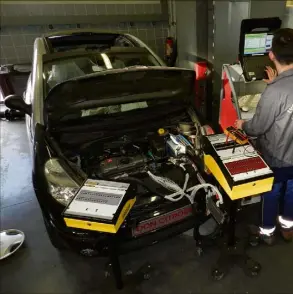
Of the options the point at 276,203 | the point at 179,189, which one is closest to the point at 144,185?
the point at 179,189

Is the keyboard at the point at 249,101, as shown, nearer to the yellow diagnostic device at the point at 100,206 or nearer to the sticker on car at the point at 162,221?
the sticker on car at the point at 162,221

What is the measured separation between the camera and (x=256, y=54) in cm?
228

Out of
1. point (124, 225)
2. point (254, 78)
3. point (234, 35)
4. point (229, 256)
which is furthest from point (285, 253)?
point (234, 35)

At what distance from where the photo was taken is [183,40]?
4703 mm

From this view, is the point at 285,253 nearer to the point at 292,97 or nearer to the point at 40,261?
the point at 292,97

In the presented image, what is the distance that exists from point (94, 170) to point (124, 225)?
0.50 meters

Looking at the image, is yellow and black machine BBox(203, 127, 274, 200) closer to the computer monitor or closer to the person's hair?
the person's hair

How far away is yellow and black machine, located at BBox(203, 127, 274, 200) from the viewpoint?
1.34 metres

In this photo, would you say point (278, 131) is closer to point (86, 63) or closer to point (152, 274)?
point (152, 274)

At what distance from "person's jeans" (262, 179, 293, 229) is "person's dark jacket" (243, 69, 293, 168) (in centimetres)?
19

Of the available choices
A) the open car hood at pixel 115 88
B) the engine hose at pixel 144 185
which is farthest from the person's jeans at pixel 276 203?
the open car hood at pixel 115 88

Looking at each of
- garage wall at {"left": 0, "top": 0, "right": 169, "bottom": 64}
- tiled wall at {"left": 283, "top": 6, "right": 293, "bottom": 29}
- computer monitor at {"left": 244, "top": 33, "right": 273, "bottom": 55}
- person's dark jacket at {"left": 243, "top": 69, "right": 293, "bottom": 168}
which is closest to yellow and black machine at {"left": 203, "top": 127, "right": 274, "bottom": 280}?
person's dark jacket at {"left": 243, "top": 69, "right": 293, "bottom": 168}

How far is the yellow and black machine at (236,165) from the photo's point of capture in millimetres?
1337

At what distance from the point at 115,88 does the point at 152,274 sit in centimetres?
128
